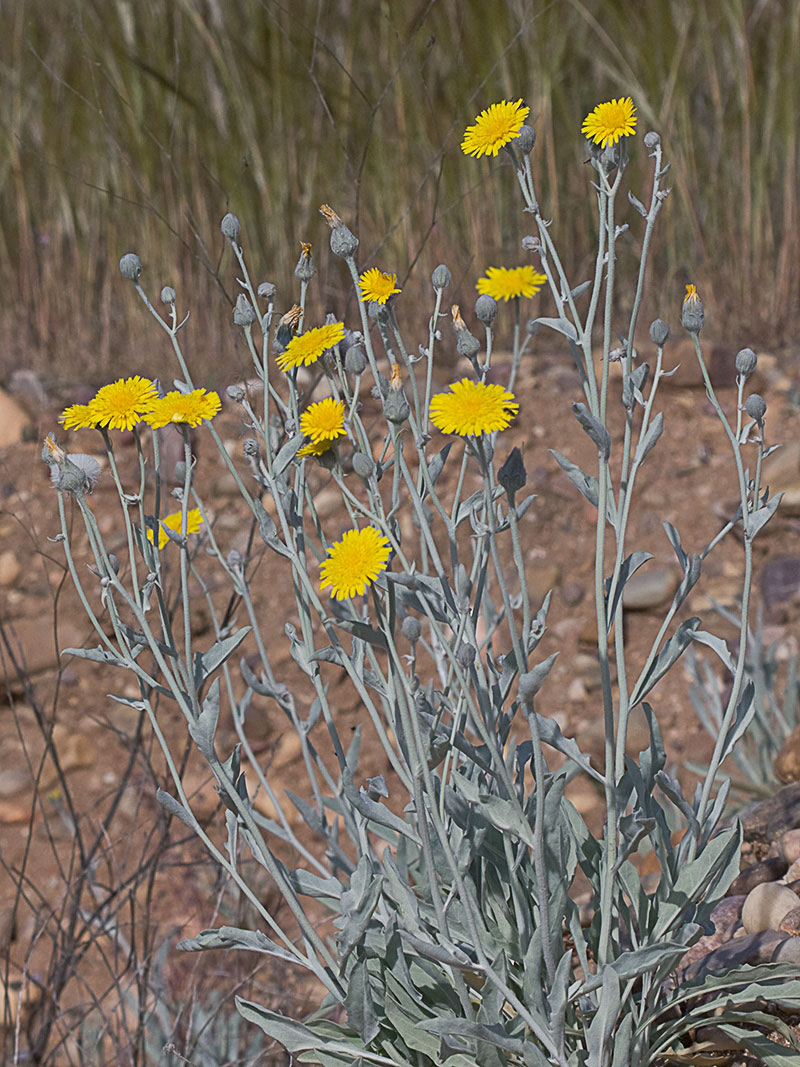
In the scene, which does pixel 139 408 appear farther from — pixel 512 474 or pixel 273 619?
pixel 273 619

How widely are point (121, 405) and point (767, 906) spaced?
36.5 inches

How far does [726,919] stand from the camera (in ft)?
4.57

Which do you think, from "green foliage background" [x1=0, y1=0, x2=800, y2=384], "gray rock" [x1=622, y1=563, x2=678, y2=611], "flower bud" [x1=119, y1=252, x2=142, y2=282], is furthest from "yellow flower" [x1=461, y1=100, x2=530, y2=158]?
"green foliage background" [x1=0, y1=0, x2=800, y2=384]

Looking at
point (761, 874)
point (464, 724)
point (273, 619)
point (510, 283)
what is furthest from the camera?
point (273, 619)

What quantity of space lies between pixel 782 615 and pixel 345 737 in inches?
39.4

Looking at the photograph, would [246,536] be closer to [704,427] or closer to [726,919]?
[704,427]

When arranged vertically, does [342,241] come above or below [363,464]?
above

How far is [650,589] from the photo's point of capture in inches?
97.7

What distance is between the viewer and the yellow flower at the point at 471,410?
85 cm

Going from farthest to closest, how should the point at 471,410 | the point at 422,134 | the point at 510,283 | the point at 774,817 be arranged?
the point at 422,134
the point at 774,817
the point at 510,283
the point at 471,410

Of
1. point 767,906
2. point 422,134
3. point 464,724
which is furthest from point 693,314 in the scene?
point 422,134

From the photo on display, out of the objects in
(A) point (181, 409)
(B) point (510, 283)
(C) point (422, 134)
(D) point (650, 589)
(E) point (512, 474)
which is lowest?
(E) point (512, 474)

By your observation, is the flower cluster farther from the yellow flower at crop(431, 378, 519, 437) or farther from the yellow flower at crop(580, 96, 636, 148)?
the yellow flower at crop(580, 96, 636, 148)

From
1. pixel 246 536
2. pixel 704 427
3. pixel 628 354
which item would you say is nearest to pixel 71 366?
pixel 246 536
